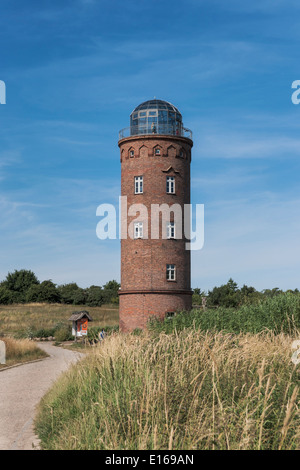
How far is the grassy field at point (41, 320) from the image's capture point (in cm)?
4591

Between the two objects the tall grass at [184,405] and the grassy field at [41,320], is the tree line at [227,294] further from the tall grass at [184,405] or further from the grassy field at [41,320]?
the tall grass at [184,405]

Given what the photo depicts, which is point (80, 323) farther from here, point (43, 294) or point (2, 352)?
point (43, 294)

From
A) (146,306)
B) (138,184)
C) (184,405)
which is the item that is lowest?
(184,405)

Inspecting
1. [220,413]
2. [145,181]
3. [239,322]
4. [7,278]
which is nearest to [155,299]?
[145,181]

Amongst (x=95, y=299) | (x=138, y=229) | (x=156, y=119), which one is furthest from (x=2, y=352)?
(x=95, y=299)

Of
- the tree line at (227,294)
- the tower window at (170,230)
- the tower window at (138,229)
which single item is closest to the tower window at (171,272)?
the tower window at (170,230)

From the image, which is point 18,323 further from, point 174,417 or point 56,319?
point 174,417

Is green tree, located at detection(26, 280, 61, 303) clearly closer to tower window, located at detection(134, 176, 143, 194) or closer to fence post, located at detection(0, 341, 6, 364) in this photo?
tower window, located at detection(134, 176, 143, 194)

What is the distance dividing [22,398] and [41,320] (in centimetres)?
4268

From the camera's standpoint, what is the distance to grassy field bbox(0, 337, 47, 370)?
2579 cm

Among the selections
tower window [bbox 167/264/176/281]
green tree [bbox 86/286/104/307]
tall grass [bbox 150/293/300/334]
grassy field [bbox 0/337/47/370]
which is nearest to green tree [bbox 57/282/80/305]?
green tree [bbox 86/286/104/307]

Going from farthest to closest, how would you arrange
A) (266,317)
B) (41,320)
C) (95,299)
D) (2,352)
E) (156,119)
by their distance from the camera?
1. (95,299)
2. (41,320)
3. (156,119)
4. (2,352)
5. (266,317)

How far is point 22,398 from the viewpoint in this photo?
1500 centimetres
